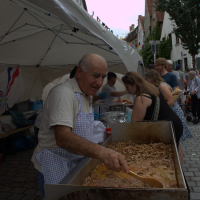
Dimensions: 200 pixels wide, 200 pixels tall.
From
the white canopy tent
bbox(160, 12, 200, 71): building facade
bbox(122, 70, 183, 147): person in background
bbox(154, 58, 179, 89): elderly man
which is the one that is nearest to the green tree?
bbox(160, 12, 200, 71): building facade

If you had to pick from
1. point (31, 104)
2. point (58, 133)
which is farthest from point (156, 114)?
point (31, 104)

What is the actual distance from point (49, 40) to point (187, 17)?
16403 millimetres

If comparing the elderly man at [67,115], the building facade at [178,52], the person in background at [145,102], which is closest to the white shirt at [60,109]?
the elderly man at [67,115]

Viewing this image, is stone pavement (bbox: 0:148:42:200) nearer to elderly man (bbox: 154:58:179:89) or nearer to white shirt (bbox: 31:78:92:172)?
white shirt (bbox: 31:78:92:172)

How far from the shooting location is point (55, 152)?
172 centimetres

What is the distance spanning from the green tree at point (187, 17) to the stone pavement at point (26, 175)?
15.5m

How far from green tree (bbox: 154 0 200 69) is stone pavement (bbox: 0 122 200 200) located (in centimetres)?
1549

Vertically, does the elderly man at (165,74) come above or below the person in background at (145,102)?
above

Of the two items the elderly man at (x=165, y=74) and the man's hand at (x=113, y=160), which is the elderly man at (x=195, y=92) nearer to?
the elderly man at (x=165, y=74)

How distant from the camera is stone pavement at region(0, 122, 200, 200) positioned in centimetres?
354

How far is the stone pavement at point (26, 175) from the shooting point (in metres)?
3.54

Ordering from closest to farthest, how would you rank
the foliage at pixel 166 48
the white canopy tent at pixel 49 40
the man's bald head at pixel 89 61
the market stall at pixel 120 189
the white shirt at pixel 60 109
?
the market stall at pixel 120 189 → the white shirt at pixel 60 109 → the man's bald head at pixel 89 61 → the white canopy tent at pixel 49 40 → the foliage at pixel 166 48

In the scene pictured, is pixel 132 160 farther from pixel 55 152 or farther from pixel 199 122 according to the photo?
pixel 199 122

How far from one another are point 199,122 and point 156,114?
628cm
